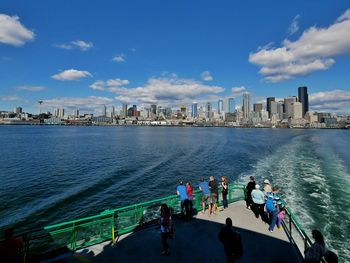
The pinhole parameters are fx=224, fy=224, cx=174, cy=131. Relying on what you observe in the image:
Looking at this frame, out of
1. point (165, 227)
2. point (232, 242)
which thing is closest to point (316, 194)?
point (232, 242)

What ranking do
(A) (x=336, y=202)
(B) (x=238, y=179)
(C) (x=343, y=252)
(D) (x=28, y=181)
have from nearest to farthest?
(C) (x=343, y=252), (A) (x=336, y=202), (D) (x=28, y=181), (B) (x=238, y=179)

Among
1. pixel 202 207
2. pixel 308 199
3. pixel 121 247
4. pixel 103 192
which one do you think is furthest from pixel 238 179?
pixel 121 247

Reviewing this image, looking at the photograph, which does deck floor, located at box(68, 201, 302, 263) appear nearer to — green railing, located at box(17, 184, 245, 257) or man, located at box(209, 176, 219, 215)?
green railing, located at box(17, 184, 245, 257)

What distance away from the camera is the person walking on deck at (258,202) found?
11.4m

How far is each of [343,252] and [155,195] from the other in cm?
1657

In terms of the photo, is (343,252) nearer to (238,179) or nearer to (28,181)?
(238,179)

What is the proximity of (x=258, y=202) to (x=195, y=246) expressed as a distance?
14.1ft

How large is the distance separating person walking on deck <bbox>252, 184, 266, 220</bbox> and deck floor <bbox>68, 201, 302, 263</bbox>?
1.59ft

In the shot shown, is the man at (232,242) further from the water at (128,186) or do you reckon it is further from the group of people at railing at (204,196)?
the water at (128,186)

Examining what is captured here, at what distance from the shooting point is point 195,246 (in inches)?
358

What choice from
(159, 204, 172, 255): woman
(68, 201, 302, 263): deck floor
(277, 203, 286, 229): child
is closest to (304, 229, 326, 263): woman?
(68, 201, 302, 263): deck floor

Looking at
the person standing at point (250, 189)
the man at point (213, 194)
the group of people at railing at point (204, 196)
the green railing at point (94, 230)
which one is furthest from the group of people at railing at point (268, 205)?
the green railing at point (94, 230)

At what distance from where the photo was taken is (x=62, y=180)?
29.4 meters

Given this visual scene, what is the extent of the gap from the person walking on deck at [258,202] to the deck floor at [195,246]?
1.59 ft
